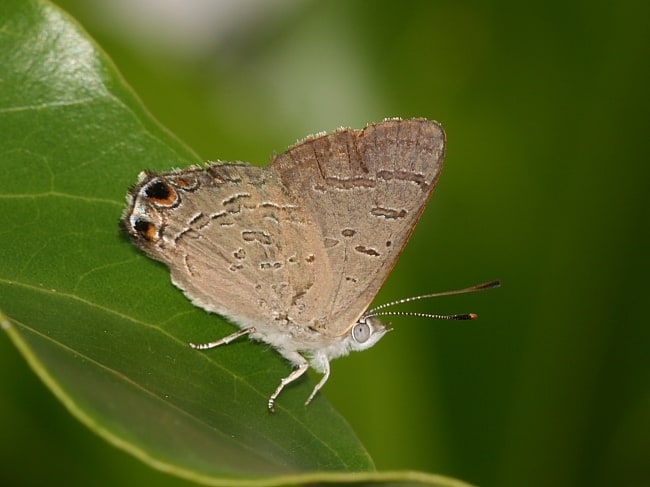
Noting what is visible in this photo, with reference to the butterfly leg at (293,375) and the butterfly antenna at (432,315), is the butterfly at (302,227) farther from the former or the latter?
the butterfly antenna at (432,315)

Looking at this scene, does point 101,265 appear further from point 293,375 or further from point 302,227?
point 302,227

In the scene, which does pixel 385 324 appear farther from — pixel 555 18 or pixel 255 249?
pixel 555 18

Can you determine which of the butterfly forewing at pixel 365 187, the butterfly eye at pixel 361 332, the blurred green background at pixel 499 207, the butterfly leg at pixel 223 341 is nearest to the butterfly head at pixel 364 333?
the butterfly eye at pixel 361 332

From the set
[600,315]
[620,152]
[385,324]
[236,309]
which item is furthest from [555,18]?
[236,309]

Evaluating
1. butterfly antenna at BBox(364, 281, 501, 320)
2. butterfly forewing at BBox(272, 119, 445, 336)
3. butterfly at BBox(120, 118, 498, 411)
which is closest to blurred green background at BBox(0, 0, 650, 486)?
butterfly antenna at BBox(364, 281, 501, 320)

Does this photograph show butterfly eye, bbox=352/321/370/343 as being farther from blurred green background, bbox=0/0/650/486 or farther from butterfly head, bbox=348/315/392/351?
blurred green background, bbox=0/0/650/486

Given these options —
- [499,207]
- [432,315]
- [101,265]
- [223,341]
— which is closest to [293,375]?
[223,341]
